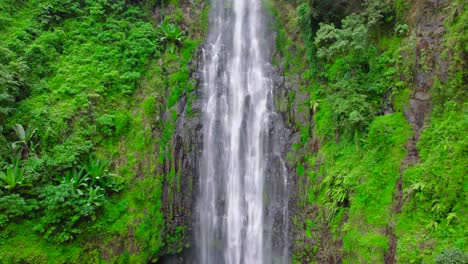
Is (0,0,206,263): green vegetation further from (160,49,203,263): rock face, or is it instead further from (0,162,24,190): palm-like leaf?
(160,49,203,263): rock face

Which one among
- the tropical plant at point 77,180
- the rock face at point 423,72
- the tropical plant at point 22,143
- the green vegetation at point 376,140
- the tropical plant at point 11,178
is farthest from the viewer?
the tropical plant at point 22,143

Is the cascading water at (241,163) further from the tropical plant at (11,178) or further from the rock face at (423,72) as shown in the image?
the tropical plant at (11,178)

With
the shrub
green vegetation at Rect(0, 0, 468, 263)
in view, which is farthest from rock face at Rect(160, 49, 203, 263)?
the shrub

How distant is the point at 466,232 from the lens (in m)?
6.59

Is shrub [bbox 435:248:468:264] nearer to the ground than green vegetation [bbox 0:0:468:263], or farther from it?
nearer to the ground

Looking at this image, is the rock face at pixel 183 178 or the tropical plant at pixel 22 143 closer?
the tropical plant at pixel 22 143

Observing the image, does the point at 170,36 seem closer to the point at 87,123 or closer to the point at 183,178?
the point at 87,123

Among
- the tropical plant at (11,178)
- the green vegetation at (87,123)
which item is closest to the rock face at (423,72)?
the green vegetation at (87,123)

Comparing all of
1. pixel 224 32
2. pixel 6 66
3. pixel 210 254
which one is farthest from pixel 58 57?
pixel 210 254

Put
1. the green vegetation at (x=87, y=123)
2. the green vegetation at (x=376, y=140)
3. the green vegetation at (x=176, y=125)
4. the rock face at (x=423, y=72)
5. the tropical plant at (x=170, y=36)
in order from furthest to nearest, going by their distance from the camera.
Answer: the tropical plant at (x=170, y=36), the green vegetation at (x=87, y=123), the rock face at (x=423, y=72), the green vegetation at (x=176, y=125), the green vegetation at (x=376, y=140)

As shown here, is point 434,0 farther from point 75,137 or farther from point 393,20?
point 75,137

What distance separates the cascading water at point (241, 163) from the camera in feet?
41.4

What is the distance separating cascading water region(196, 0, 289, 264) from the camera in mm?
12609

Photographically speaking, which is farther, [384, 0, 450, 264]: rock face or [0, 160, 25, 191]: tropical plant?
[0, 160, 25, 191]: tropical plant
